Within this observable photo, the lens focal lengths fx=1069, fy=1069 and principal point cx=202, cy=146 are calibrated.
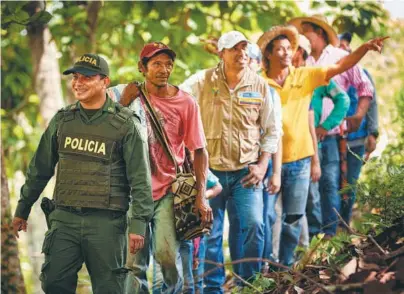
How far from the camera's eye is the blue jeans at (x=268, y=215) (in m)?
9.47

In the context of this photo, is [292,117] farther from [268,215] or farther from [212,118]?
[212,118]

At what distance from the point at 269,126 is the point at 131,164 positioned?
2.49 m

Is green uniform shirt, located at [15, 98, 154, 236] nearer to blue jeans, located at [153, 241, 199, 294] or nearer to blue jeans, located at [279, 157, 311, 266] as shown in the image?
blue jeans, located at [153, 241, 199, 294]

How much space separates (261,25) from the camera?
1285 centimetres

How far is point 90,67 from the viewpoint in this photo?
6.95 m

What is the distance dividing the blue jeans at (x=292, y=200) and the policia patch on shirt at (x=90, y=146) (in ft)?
11.1

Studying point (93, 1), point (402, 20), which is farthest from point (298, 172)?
point (402, 20)

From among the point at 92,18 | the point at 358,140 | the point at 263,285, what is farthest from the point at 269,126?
the point at 92,18

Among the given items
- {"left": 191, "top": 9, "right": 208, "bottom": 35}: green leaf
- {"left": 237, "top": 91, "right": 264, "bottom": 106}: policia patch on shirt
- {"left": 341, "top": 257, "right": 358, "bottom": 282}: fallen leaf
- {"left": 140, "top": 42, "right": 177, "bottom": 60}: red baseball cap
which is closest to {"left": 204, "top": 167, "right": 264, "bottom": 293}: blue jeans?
{"left": 237, "top": 91, "right": 264, "bottom": 106}: policia patch on shirt

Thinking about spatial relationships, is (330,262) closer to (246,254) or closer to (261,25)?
(246,254)

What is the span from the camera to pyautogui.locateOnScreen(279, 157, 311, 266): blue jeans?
9.88m

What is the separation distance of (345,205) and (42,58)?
4157 millimetres

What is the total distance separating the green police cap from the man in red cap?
0.71 metres

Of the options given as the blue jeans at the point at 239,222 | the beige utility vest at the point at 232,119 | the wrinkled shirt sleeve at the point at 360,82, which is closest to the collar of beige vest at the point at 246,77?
the beige utility vest at the point at 232,119
